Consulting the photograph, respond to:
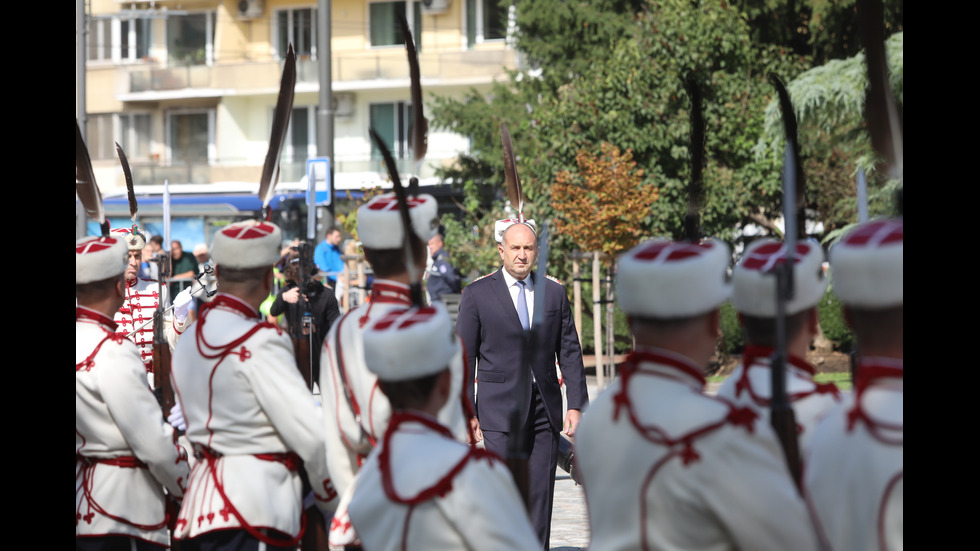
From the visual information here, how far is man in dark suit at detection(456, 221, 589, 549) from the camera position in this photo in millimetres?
7309

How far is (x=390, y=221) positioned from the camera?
4.57 m

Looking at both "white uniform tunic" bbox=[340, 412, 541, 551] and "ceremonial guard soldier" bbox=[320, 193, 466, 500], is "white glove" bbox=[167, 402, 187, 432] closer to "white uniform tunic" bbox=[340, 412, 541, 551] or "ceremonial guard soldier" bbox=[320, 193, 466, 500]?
"ceremonial guard soldier" bbox=[320, 193, 466, 500]

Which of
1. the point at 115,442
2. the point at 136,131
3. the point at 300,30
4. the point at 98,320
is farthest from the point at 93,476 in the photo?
the point at 136,131

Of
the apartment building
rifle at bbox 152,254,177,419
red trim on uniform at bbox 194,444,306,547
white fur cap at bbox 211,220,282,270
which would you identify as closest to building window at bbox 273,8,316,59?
the apartment building

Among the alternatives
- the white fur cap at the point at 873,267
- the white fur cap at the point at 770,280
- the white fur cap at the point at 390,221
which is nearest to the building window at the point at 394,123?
the white fur cap at the point at 390,221

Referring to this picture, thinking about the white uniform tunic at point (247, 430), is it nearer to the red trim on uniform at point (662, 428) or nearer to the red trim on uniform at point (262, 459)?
the red trim on uniform at point (262, 459)

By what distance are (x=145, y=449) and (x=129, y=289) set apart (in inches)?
143

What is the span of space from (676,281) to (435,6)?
122 ft

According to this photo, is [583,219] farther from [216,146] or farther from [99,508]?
[216,146]

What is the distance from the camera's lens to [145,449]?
197 inches

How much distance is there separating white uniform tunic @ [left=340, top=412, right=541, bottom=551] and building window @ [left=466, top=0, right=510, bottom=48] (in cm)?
3648

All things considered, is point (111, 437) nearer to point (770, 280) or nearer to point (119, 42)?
point (770, 280)

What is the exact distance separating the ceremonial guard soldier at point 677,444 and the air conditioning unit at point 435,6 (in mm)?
36740

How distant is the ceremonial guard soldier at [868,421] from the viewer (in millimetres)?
2787
